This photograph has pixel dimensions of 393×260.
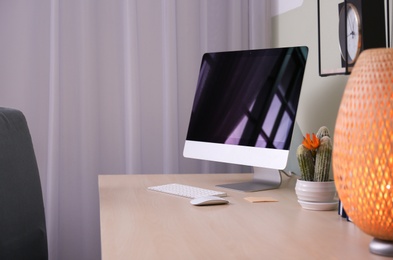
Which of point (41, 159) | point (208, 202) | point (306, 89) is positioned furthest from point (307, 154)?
point (41, 159)

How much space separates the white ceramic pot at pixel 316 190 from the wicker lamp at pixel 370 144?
465 millimetres

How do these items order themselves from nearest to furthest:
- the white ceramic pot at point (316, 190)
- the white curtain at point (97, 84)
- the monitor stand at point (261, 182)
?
the white ceramic pot at point (316, 190) → the monitor stand at point (261, 182) → the white curtain at point (97, 84)

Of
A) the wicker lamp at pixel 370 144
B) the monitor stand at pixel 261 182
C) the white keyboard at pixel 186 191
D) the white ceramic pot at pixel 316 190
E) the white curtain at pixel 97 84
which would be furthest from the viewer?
the white curtain at pixel 97 84

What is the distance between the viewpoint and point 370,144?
3.35 feet

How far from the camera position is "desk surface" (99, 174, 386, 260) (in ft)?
3.76

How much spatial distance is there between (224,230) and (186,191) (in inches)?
21.0

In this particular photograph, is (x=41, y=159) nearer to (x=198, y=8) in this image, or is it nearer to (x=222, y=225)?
(x=198, y=8)

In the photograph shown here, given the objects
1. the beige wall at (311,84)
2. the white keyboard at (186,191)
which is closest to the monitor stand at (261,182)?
the white keyboard at (186,191)

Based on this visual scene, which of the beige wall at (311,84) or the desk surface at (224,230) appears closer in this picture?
the desk surface at (224,230)

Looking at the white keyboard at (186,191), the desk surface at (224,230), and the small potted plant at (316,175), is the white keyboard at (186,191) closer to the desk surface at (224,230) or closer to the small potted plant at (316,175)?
the desk surface at (224,230)

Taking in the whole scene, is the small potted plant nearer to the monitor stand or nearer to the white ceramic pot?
the white ceramic pot

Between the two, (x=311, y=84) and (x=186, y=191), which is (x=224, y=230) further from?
(x=311, y=84)

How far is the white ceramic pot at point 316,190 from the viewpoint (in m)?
1.54

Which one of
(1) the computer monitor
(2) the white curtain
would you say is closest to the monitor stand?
(1) the computer monitor
